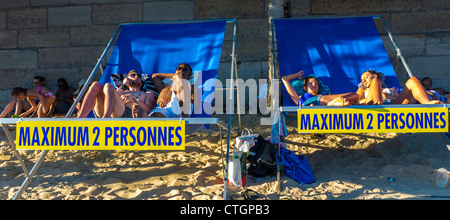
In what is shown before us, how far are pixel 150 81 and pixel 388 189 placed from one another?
2.26 m

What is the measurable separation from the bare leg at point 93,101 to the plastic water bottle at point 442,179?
2.65 metres

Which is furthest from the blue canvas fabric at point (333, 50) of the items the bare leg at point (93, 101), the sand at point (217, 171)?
the bare leg at point (93, 101)

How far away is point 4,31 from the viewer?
5.49 m

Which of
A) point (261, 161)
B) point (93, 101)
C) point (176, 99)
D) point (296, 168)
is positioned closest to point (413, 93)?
point (296, 168)

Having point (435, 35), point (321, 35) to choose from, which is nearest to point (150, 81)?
point (321, 35)

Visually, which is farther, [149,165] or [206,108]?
[149,165]

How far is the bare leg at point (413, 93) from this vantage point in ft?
9.74

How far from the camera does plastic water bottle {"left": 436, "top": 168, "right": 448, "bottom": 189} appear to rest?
277 centimetres

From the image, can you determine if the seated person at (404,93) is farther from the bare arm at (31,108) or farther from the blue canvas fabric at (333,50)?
the bare arm at (31,108)

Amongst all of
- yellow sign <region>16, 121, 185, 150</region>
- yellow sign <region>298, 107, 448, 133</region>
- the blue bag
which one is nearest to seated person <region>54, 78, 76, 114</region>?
yellow sign <region>16, 121, 185, 150</region>

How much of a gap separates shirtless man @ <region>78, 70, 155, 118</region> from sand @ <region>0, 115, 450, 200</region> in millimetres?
555

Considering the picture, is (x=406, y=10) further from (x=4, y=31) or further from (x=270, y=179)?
(x=4, y=31)

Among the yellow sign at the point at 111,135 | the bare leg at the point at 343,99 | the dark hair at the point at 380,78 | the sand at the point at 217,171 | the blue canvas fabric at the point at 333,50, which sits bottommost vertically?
the sand at the point at 217,171
